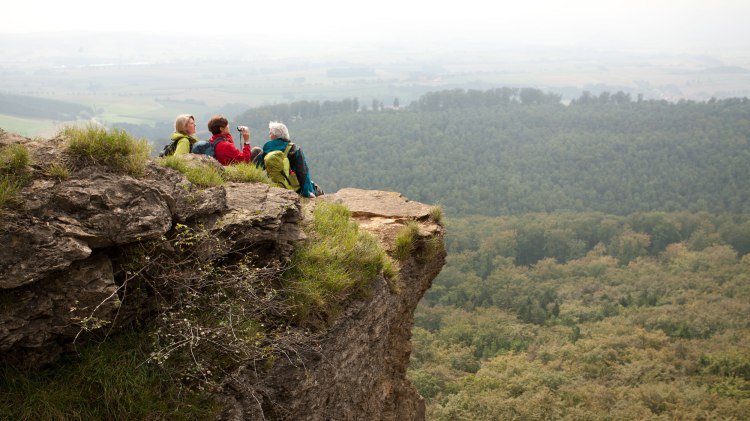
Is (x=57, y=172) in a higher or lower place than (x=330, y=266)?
higher

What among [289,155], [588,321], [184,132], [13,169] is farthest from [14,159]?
[588,321]

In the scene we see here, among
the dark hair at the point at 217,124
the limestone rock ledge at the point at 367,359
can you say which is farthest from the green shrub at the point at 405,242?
the dark hair at the point at 217,124

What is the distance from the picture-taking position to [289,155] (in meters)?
9.34

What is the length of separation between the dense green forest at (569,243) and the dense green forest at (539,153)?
540 mm

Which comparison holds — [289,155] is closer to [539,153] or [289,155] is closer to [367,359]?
[367,359]

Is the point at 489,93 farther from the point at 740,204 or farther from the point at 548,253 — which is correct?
the point at 548,253

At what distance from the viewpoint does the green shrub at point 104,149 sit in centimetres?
546

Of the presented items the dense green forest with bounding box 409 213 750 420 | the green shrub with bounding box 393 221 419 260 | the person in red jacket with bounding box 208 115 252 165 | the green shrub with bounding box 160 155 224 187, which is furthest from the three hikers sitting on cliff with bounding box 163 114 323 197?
the dense green forest with bounding box 409 213 750 420

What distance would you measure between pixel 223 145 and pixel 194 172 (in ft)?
6.97

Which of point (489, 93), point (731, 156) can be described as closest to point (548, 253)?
point (731, 156)

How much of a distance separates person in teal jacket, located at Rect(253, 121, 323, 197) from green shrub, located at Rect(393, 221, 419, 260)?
1686 millimetres

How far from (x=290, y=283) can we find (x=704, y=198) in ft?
423

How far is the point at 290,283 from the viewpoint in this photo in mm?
6578

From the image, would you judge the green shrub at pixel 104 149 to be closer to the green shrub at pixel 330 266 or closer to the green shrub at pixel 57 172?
the green shrub at pixel 57 172
